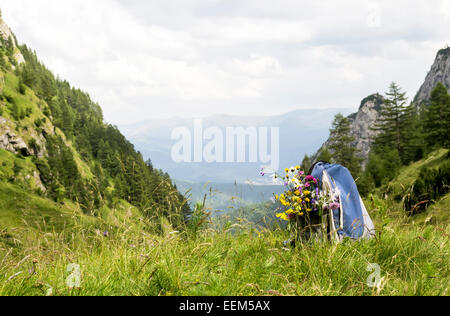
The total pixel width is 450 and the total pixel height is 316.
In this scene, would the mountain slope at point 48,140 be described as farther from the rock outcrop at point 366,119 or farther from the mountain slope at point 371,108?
the rock outcrop at point 366,119

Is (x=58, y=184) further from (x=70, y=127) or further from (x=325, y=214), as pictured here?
(x=325, y=214)

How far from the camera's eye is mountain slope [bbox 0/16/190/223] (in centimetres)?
10051

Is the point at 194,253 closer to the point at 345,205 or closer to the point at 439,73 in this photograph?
the point at 345,205

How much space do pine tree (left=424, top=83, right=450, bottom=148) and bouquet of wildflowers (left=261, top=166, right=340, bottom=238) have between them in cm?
4535

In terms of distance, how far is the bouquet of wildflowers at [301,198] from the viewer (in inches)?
168

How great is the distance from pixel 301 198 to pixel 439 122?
49315mm

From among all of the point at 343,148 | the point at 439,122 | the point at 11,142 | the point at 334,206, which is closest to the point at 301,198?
the point at 334,206

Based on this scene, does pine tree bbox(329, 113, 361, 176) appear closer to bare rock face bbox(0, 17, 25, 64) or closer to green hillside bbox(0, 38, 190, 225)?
green hillside bbox(0, 38, 190, 225)

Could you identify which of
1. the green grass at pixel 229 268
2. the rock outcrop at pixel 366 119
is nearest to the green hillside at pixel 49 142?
the green grass at pixel 229 268

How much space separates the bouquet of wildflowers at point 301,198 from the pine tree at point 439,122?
45.4 meters

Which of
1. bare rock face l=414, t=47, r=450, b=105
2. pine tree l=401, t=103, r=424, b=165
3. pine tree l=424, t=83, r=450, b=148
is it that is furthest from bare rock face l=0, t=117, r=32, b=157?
bare rock face l=414, t=47, r=450, b=105

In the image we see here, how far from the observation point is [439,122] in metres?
44.6
